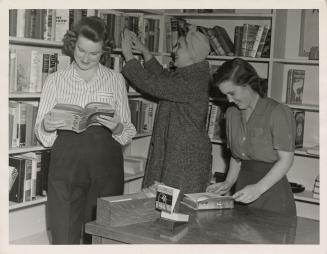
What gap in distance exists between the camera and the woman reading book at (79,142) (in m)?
2.71

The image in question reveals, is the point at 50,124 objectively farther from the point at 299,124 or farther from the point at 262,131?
the point at 299,124

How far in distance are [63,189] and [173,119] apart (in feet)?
2.74

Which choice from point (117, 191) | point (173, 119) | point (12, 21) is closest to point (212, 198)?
point (117, 191)

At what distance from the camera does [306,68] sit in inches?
148

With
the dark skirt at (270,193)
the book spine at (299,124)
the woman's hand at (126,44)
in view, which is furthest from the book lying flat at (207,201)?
the book spine at (299,124)

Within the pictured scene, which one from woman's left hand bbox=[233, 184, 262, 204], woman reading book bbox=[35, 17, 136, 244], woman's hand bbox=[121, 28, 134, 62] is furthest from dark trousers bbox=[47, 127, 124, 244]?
woman's left hand bbox=[233, 184, 262, 204]

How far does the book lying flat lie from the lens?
2.37 metres

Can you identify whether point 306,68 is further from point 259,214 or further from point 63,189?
point 63,189

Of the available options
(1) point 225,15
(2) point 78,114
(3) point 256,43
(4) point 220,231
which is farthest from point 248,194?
(1) point 225,15

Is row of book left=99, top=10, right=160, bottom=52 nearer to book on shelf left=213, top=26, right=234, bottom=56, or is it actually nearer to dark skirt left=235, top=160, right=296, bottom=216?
book on shelf left=213, top=26, right=234, bottom=56

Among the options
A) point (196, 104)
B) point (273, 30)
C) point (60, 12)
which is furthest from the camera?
point (273, 30)

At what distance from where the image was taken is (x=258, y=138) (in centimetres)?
269

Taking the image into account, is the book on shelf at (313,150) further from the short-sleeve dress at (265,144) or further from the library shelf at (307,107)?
the short-sleeve dress at (265,144)

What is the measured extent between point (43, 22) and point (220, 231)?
4.78ft
